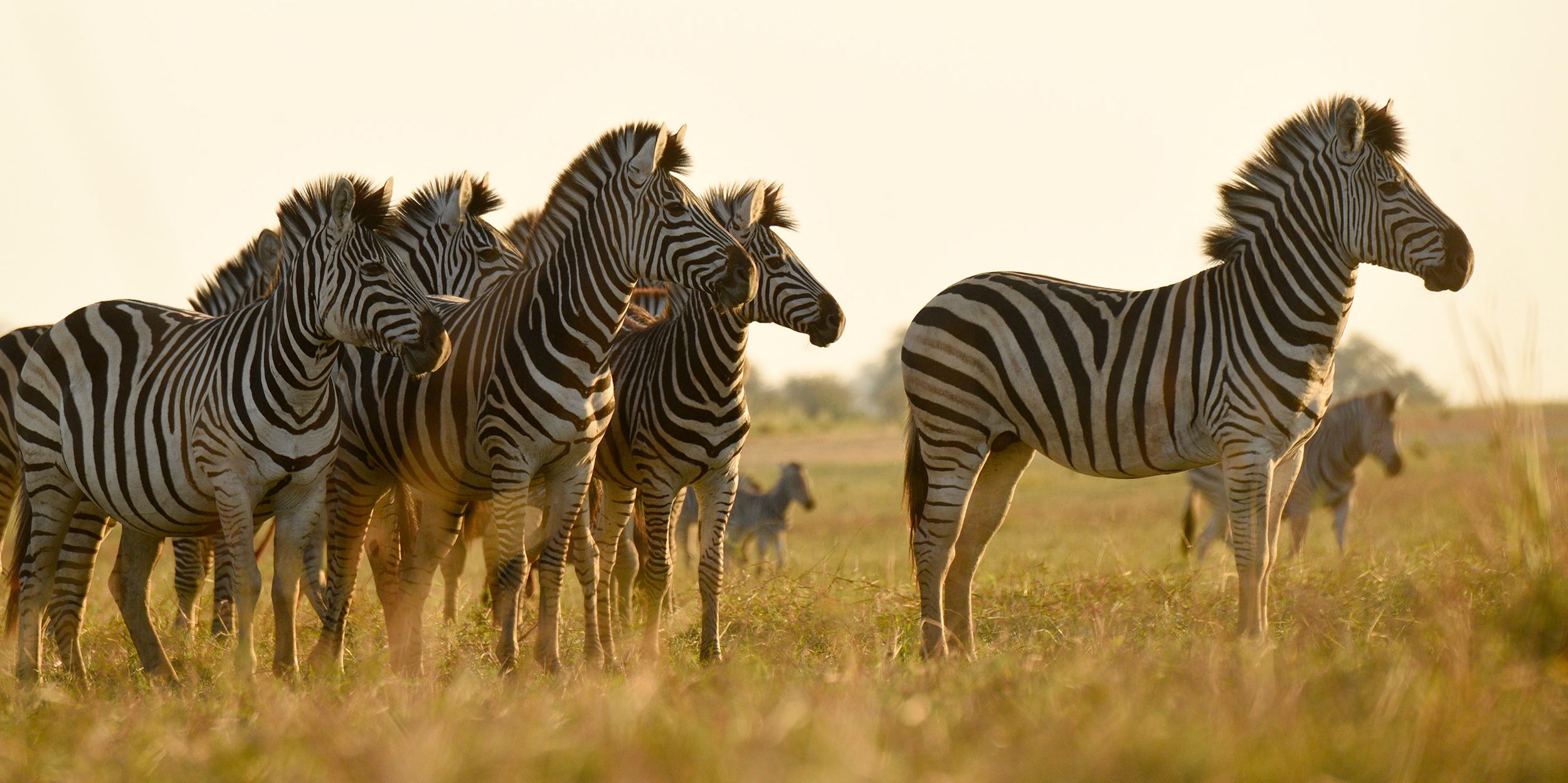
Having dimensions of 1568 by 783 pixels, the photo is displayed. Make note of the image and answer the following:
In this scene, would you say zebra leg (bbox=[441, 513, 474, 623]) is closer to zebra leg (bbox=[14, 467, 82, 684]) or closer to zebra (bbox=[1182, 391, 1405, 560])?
zebra leg (bbox=[14, 467, 82, 684])

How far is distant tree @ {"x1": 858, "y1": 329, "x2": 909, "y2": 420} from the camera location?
66.8m

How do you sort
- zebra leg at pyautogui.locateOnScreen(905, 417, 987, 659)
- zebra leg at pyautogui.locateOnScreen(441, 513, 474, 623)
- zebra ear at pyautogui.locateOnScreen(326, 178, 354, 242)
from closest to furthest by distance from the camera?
1. zebra ear at pyautogui.locateOnScreen(326, 178, 354, 242)
2. zebra leg at pyautogui.locateOnScreen(905, 417, 987, 659)
3. zebra leg at pyautogui.locateOnScreen(441, 513, 474, 623)

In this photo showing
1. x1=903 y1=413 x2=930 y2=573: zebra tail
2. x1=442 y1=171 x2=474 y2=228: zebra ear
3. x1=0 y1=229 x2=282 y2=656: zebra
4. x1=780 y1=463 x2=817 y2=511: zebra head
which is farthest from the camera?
x1=780 y1=463 x2=817 y2=511: zebra head

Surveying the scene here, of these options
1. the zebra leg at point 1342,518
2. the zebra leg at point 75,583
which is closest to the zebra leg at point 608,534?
the zebra leg at point 75,583

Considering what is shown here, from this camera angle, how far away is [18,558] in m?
6.97

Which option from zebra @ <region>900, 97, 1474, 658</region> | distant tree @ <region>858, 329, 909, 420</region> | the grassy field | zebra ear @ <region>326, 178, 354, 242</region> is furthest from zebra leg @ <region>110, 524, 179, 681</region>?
distant tree @ <region>858, 329, 909, 420</region>

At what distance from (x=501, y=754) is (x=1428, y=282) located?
517cm

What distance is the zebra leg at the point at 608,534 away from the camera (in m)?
7.31

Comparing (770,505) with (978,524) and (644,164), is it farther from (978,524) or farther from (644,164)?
(644,164)

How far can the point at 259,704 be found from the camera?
14.4 feet

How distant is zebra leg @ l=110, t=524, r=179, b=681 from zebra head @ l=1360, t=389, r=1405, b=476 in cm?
1181

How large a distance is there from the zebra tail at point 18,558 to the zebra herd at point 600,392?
2 cm

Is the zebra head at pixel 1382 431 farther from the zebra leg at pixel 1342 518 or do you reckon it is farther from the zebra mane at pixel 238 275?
the zebra mane at pixel 238 275

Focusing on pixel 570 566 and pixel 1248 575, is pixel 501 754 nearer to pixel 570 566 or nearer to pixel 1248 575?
pixel 1248 575
